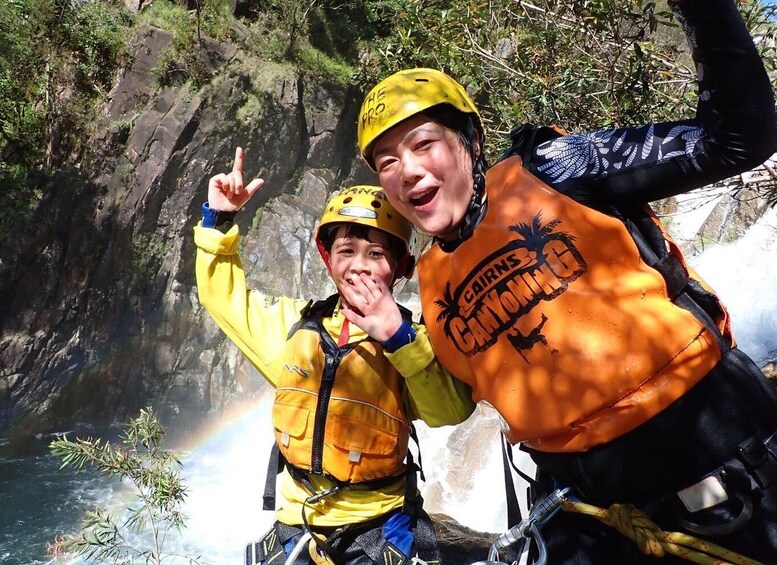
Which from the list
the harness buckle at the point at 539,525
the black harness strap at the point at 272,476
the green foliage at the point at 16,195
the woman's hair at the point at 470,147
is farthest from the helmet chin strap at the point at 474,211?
the green foliage at the point at 16,195

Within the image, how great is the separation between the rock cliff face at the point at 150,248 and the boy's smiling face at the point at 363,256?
10.6 meters

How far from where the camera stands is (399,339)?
1.69 m

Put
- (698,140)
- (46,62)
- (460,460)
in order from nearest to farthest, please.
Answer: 1. (698,140)
2. (460,460)
3. (46,62)

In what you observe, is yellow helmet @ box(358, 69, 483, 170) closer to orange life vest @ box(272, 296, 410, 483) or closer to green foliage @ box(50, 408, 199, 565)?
orange life vest @ box(272, 296, 410, 483)

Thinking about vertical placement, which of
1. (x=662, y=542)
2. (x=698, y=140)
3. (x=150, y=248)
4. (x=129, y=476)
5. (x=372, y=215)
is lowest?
(x=150, y=248)

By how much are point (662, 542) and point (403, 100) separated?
144 centimetres

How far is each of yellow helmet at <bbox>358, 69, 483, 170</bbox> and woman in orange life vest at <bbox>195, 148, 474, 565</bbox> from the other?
435mm

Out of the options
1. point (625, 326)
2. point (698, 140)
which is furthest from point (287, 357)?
point (698, 140)

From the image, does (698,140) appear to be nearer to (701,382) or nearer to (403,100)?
(701,382)

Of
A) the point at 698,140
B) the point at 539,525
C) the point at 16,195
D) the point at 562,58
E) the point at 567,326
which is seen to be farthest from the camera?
the point at 16,195

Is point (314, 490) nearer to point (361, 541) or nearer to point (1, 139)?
point (361, 541)

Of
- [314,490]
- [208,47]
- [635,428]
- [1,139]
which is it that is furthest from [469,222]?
[208,47]

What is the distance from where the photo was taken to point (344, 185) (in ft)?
50.9

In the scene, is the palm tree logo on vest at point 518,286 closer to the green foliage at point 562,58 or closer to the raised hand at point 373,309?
the raised hand at point 373,309
